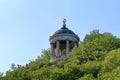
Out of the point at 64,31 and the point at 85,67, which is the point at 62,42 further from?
the point at 85,67

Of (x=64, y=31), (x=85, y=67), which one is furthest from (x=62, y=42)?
(x=85, y=67)

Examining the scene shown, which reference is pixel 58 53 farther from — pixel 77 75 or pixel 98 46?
pixel 77 75

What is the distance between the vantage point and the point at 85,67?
5694 cm

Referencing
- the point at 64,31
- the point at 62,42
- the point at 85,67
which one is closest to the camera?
the point at 85,67

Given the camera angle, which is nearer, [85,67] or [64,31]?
[85,67]

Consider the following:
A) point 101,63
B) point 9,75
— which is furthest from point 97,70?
point 9,75

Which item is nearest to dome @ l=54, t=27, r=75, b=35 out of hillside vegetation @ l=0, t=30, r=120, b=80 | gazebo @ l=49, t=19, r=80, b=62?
gazebo @ l=49, t=19, r=80, b=62

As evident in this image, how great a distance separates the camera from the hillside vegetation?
5425 cm

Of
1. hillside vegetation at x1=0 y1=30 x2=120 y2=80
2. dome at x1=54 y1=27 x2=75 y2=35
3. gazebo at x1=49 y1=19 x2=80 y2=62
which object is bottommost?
hillside vegetation at x1=0 y1=30 x2=120 y2=80

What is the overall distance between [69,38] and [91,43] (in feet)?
15.6

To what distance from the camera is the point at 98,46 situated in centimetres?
6531

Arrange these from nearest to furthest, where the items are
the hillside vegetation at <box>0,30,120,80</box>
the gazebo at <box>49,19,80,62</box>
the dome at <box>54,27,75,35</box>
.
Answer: the hillside vegetation at <box>0,30,120,80</box>
the gazebo at <box>49,19,80,62</box>
the dome at <box>54,27,75,35</box>

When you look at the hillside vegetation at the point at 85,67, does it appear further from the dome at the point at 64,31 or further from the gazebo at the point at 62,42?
the dome at the point at 64,31

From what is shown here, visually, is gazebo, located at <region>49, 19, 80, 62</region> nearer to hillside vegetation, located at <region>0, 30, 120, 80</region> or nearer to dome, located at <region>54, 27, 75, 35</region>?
dome, located at <region>54, 27, 75, 35</region>
